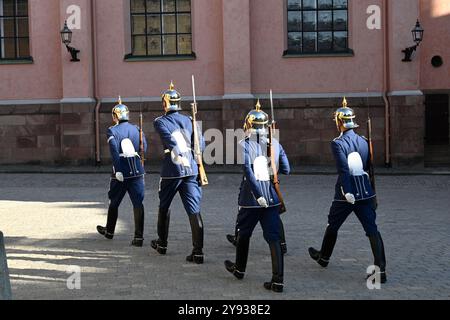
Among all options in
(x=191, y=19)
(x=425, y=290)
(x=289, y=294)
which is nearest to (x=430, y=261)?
(x=425, y=290)

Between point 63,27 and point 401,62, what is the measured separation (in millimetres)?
9430

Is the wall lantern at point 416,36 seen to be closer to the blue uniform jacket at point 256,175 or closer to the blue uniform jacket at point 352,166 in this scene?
the blue uniform jacket at point 352,166

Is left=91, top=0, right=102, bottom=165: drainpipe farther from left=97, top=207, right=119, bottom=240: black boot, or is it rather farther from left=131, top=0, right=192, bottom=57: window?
left=97, top=207, right=119, bottom=240: black boot

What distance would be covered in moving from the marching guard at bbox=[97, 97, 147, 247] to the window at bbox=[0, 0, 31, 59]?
13.8 m

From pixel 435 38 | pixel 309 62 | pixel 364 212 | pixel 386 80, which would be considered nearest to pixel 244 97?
pixel 309 62

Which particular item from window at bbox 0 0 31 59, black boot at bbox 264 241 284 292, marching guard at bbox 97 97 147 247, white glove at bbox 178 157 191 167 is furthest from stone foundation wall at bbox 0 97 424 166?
black boot at bbox 264 241 284 292

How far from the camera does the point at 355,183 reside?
8.40 m

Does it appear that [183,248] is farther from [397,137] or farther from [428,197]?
[397,137]

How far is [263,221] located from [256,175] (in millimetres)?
465

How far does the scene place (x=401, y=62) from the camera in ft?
72.1

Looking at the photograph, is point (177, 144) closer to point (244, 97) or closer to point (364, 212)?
point (364, 212)

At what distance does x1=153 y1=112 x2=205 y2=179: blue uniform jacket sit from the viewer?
31.1 feet

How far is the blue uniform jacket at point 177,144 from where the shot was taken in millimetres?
9477

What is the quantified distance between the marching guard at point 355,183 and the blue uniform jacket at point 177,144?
6.20ft
